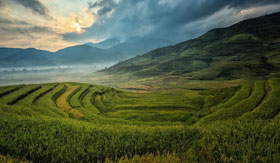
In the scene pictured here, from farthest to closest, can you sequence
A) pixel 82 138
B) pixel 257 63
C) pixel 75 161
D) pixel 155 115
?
pixel 257 63, pixel 155 115, pixel 82 138, pixel 75 161

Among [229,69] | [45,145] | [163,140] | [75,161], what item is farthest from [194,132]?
[229,69]

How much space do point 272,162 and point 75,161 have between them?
988cm

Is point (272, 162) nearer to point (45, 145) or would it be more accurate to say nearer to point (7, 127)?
point (45, 145)

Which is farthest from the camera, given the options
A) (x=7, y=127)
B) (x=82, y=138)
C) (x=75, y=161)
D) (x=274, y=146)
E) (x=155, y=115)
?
(x=155, y=115)

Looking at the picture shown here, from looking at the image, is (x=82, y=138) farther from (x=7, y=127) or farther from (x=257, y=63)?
(x=257, y=63)

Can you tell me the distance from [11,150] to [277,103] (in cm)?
2927

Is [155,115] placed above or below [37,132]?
below

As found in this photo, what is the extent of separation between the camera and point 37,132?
33.5 feet

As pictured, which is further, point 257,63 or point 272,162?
point 257,63

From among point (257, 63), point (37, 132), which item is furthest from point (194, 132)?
point (257, 63)

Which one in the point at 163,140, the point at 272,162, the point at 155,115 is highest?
the point at 272,162

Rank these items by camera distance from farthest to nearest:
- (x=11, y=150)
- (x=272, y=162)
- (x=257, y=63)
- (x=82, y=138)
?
1. (x=257, y=63)
2. (x=82, y=138)
3. (x=11, y=150)
4. (x=272, y=162)

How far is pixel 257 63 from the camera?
186875mm

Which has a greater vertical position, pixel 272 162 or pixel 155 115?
pixel 272 162
